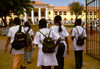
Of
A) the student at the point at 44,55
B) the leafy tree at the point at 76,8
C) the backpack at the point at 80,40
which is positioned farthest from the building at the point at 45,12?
the student at the point at 44,55

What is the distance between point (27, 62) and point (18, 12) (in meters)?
4.42

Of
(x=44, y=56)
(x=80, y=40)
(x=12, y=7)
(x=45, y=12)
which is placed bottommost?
(x=44, y=56)

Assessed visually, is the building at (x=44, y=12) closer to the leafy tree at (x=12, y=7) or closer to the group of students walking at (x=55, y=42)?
the leafy tree at (x=12, y=7)

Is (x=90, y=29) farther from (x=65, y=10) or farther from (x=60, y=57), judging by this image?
(x=65, y=10)

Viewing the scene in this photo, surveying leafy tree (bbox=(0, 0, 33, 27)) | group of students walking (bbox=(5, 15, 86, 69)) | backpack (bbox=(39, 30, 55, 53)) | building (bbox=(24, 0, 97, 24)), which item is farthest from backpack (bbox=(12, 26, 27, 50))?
building (bbox=(24, 0, 97, 24))

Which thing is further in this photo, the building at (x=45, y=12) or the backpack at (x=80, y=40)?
the building at (x=45, y=12)

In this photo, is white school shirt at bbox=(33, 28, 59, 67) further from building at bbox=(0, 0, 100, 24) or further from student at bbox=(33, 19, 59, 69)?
building at bbox=(0, 0, 100, 24)

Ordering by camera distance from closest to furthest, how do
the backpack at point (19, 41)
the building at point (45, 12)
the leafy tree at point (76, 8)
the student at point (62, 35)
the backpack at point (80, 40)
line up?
the student at point (62, 35) → the backpack at point (19, 41) → the backpack at point (80, 40) → the leafy tree at point (76, 8) → the building at point (45, 12)

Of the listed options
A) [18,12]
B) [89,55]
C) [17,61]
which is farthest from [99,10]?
[18,12]

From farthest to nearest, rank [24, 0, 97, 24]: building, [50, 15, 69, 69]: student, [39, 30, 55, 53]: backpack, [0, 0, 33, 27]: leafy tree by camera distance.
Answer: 1. [24, 0, 97, 24]: building
2. [0, 0, 33, 27]: leafy tree
3. [50, 15, 69, 69]: student
4. [39, 30, 55, 53]: backpack

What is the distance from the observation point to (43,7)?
214ft

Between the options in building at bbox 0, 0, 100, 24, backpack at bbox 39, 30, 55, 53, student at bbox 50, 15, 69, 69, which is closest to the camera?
backpack at bbox 39, 30, 55, 53

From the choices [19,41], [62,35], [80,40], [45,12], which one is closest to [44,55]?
[62,35]

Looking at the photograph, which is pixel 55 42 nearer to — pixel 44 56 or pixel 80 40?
pixel 44 56
